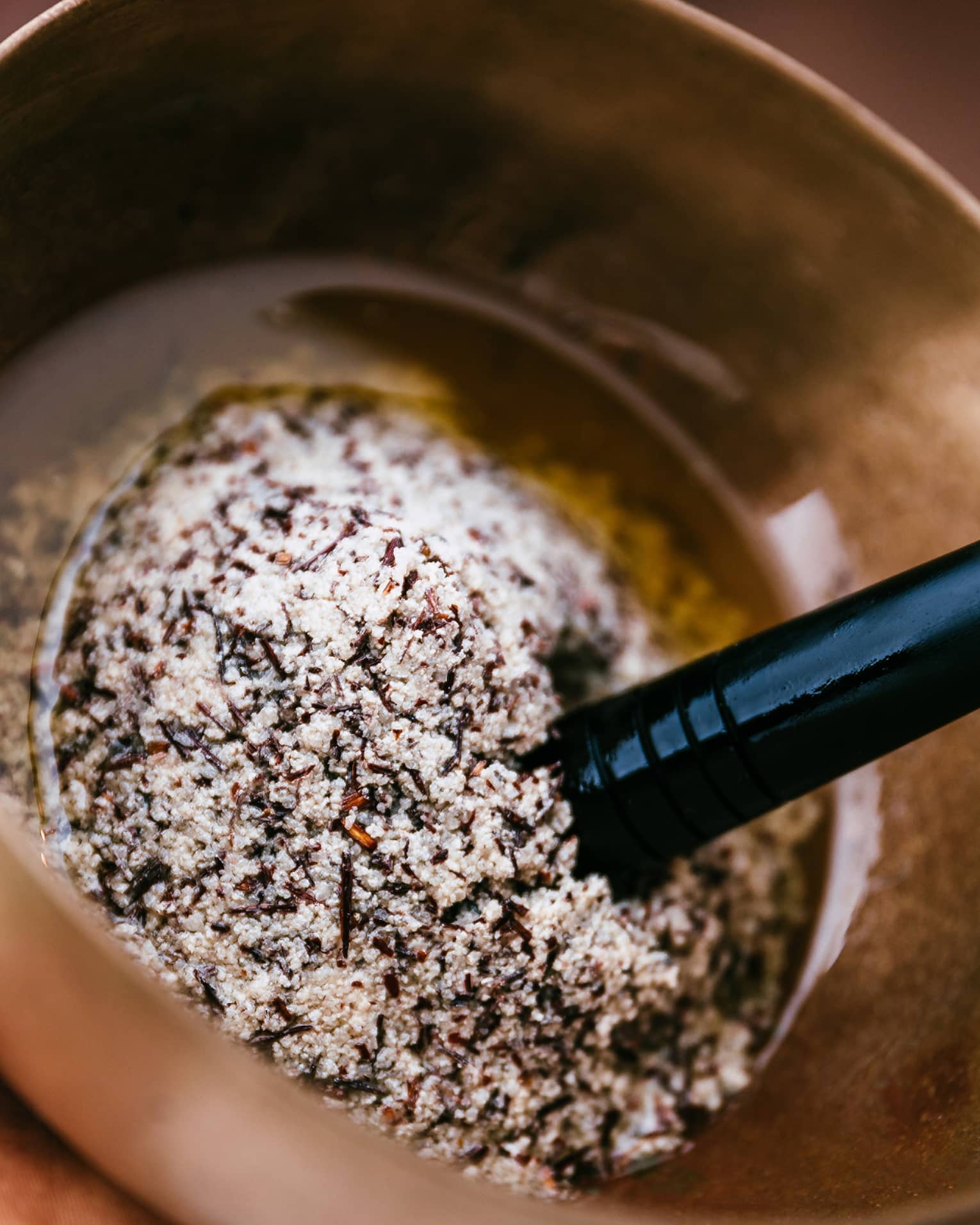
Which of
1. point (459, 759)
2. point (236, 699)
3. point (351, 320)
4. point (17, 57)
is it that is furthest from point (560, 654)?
point (17, 57)

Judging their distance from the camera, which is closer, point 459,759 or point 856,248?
point 459,759

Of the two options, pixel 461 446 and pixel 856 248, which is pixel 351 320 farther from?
pixel 856 248

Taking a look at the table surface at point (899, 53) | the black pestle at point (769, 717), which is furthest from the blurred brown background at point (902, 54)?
the black pestle at point (769, 717)

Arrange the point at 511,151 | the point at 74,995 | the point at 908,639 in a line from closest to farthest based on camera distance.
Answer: the point at 74,995
the point at 908,639
the point at 511,151

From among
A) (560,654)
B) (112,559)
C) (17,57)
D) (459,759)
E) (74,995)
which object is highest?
(17,57)

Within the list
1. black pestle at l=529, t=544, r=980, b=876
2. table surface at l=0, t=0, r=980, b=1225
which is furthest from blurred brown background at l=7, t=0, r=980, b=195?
black pestle at l=529, t=544, r=980, b=876

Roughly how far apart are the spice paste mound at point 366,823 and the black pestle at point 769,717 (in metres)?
0.04

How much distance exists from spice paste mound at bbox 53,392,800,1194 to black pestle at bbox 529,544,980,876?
39 millimetres

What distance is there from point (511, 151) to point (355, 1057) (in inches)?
31.4

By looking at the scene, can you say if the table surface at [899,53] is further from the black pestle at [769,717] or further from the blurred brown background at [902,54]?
the black pestle at [769,717]

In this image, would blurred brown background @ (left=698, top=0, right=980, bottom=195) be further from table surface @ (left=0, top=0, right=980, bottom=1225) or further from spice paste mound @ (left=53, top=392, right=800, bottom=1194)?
spice paste mound @ (left=53, top=392, right=800, bottom=1194)

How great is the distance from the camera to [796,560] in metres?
1.03

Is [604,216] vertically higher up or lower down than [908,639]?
higher up

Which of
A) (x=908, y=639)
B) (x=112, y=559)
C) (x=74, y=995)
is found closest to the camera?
(x=74, y=995)
